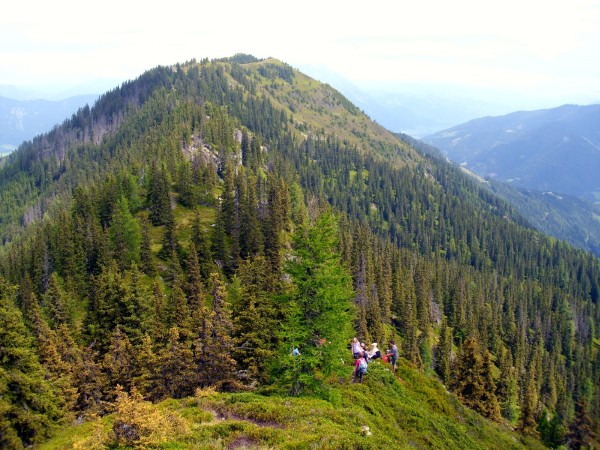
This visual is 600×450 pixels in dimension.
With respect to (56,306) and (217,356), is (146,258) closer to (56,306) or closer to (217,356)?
(56,306)

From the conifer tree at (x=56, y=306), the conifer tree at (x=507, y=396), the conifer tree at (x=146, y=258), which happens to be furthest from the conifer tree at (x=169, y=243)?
the conifer tree at (x=507, y=396)

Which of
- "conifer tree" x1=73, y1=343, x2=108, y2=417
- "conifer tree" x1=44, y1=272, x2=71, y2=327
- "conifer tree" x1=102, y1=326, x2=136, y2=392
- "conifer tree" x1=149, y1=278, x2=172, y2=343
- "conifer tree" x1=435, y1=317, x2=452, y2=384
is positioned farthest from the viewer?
"conifer tree" x1=435, y1=317, x2=452, y2=384

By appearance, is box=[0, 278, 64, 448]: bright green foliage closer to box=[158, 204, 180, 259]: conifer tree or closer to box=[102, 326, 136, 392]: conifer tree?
box=[102, 326, 136, 392]: conifer tree

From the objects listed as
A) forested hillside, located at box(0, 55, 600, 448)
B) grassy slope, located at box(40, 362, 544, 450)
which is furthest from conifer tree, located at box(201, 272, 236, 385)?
grassy slope, located at box(40, 362, 544, 450)

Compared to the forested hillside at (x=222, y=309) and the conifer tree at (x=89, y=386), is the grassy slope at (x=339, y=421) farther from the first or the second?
the conifer tree at (x=89, y=386)

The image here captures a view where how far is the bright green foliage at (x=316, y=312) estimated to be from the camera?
26656mm

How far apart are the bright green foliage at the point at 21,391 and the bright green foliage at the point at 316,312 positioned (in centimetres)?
1704

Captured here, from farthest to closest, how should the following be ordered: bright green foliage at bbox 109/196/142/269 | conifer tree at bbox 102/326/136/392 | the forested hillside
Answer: bright green foliage at bbox 109/196/142/269
conifer tree at bbox 102/326/136/392
the forested hillside

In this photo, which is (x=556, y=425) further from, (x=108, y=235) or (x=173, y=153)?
(x=173, y=153)

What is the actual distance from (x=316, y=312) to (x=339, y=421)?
23.7ft

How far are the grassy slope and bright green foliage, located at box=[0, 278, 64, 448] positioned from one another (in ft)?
7.06

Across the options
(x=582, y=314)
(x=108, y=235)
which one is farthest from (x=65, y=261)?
(x=582, y=314)

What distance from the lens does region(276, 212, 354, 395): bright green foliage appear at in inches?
1049

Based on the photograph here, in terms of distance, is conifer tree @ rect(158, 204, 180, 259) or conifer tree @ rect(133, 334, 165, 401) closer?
conifer tree @ rect(133, 334, 165, 401)
